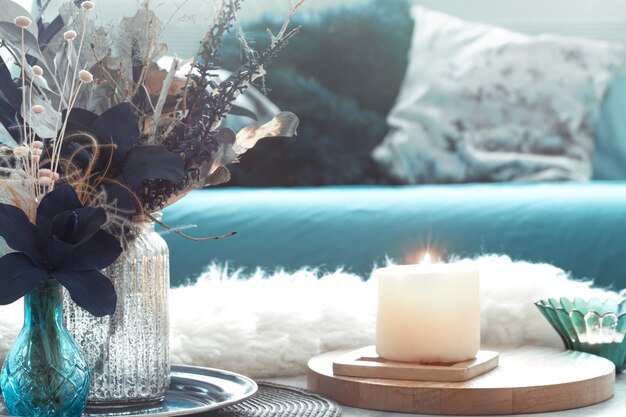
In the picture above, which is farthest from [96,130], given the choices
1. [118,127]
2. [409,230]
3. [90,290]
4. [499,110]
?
[499,110]

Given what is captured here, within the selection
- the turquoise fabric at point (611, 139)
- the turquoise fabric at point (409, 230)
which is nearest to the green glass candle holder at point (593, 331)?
the turquoise fabric at point (409, 230)

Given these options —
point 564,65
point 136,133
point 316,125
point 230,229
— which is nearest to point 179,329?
point 136,133

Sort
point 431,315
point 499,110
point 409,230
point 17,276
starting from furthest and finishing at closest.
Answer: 1. point 499,110
2. point 409,230
3. point 431,315
4. point 17,276

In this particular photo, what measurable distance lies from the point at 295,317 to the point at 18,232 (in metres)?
0.47

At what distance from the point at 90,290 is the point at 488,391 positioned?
0.33m

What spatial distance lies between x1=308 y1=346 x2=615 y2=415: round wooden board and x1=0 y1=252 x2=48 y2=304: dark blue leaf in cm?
30

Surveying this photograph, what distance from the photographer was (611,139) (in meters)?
2.66

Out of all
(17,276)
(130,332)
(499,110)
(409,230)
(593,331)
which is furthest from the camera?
(499,110)

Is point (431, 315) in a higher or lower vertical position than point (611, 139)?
lower

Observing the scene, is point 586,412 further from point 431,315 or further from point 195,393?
point 195,393

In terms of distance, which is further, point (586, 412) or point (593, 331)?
point (593, 331)

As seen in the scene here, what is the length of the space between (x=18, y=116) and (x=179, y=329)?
39cm

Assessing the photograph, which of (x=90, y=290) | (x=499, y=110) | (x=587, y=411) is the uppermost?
(x=499, y=110)

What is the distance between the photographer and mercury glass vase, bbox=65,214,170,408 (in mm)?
749
